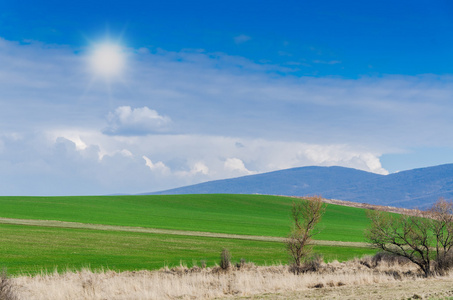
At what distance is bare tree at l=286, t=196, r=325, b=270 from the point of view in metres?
28.5

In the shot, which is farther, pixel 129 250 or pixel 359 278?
pixel 129 250

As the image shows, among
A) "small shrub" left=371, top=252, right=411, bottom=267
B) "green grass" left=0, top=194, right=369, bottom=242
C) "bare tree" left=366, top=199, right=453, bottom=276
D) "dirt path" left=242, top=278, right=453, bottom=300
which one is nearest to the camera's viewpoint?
"dirt path" left=242, top=278, right=453, bottom=300

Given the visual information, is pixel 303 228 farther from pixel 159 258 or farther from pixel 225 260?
pixel 159 258

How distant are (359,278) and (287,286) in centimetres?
458

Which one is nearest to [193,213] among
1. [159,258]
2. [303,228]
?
[159,258]

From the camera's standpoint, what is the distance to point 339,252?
38469mm

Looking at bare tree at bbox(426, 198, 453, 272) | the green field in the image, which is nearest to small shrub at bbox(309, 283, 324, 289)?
the green field

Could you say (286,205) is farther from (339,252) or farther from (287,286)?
(287,286)

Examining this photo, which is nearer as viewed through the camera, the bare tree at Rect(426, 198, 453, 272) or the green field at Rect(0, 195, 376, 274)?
the bare tree at Rect(426, 198, 453, 272)

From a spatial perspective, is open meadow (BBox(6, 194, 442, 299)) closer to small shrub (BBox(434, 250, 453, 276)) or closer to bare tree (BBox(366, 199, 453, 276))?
bare tree (BBox(366, 199, 453, 276))

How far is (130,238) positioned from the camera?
133ft

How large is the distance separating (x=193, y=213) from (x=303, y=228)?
46.4m

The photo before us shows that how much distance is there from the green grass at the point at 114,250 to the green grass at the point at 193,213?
27.2 ft

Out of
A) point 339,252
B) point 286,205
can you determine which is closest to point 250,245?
point 339,252
